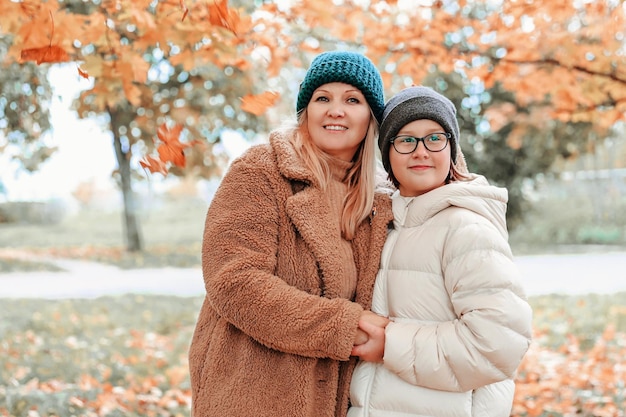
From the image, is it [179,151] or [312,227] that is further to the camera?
[179,151]

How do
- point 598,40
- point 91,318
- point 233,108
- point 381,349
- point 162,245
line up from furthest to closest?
1. point 162,245
2. point 233,108
3. point 91,318
4. point 598,40
5. point 381,349

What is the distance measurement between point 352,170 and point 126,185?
462 inches

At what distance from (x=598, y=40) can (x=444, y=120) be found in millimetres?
3765

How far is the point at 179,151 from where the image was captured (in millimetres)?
2732

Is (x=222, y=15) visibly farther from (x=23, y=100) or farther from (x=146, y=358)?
(x=23, y=100)

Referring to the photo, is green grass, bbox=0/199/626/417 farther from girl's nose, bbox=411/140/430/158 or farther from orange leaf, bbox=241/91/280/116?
girl's nose, bbox=411/140/430/158

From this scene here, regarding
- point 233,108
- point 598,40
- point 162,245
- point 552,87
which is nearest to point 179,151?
point 552,87

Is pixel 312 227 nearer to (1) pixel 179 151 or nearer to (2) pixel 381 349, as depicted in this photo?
(2) pixel 381 349

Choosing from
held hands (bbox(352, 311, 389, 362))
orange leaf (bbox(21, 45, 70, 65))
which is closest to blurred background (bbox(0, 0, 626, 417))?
orange leaf (bbox(21, 45, 70, 65))

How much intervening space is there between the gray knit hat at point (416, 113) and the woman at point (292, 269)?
0.39ft

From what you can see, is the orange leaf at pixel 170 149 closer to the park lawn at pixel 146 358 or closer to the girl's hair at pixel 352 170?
the girl's hair at pixel 352 170

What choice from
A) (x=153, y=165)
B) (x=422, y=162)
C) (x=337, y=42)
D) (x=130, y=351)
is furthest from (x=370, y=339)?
(x=130, y=351)

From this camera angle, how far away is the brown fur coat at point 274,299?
1.86 m

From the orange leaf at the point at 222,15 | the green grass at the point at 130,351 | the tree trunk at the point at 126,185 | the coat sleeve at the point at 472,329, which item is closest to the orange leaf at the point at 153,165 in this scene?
the orange leaf at the point at 222,15
